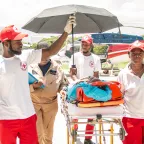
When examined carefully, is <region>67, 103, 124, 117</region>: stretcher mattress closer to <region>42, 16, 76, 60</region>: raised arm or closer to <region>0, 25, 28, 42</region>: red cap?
<region>42, 16, 76, 60</region>: raised arm

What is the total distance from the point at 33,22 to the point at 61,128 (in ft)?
9.37

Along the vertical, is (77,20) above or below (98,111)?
above

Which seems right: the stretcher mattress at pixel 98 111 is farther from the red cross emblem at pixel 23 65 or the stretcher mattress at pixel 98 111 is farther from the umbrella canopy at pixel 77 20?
the umbrella canopy at pixel 77 20

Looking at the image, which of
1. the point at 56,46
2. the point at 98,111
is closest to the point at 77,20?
the point at 56,46

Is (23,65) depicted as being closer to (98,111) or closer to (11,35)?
(11,35)

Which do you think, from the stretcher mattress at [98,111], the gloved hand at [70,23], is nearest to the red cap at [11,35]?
the gloved hand at [70,23]

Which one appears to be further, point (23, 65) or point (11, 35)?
point (23, 65)

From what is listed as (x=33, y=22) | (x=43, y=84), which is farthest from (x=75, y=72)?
(x=33, y=22)

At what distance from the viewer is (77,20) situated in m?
4.55

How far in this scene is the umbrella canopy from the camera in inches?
155

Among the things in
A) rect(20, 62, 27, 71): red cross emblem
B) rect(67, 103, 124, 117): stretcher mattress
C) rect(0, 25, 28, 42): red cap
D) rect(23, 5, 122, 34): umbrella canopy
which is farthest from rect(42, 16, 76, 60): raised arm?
rect(67, 103, 124, 117): stretcher mattress

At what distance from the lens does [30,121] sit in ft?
12.3

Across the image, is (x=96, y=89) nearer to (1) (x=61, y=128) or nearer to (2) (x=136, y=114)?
(2) (x=136, y=114)

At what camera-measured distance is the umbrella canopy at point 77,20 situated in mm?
3926
